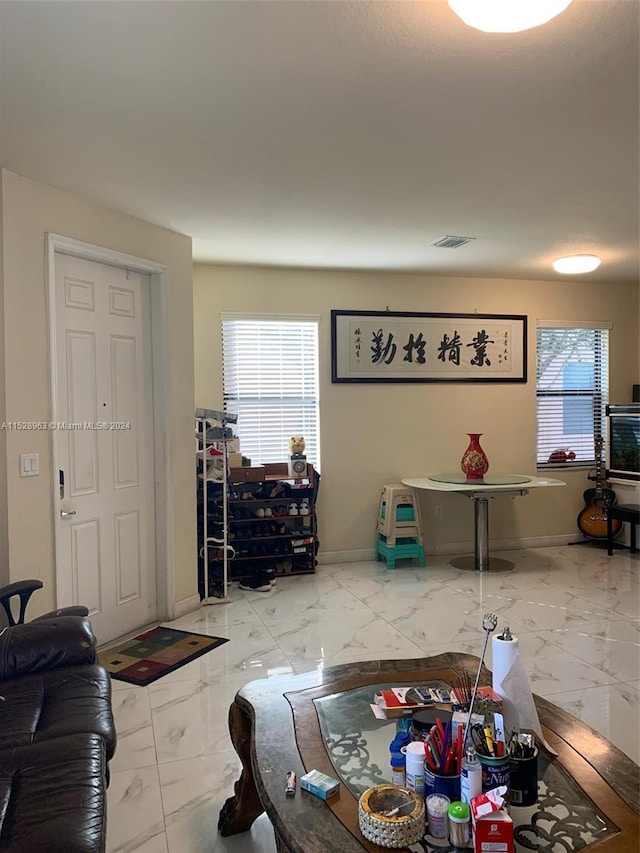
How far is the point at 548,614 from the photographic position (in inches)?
168

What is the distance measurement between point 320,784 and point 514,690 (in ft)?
2.00

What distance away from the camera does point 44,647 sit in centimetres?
245

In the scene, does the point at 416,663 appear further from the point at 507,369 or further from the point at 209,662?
the point at 507,369

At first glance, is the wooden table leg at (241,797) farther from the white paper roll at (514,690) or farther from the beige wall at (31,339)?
the beige wall at (31,339)

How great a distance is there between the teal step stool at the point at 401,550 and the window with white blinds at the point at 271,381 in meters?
0.96

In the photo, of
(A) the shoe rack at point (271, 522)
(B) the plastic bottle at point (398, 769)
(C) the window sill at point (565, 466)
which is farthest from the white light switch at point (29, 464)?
(C) the window sill at point (565, 466)

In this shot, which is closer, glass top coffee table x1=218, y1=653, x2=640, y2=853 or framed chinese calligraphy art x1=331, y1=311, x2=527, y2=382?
glass top coffee table x1=218, y1=653, x2=640, y2=853

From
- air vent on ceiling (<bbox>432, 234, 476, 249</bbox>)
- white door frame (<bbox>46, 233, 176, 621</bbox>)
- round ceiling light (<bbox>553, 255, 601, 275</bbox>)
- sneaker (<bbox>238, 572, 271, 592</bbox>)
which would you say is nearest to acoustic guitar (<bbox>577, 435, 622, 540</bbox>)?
round ceiling light (<bbox>553, 255, 601, 275</bbox>)

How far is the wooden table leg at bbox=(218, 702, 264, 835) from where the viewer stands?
2094 mm

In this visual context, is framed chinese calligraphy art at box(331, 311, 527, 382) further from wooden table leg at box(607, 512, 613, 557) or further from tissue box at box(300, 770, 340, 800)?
tissue box at box(300, 770, 340, 800)

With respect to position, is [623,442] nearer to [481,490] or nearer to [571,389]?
[571,389]

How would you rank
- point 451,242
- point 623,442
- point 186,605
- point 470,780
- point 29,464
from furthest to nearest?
point 623,442
point 451,242
point 186,605
point 29,464
point 470,780

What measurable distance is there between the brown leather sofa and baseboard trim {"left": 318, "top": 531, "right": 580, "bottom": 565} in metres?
3.31

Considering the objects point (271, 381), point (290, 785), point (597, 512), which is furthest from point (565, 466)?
point (290, 785)
